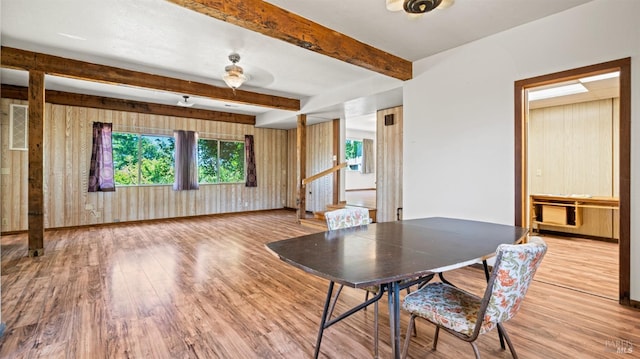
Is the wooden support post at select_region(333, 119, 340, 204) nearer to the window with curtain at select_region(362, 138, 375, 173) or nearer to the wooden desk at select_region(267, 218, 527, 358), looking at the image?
the window with curtain at select_region(362, 138, 375, 173)

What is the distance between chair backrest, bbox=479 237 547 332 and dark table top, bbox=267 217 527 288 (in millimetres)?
189

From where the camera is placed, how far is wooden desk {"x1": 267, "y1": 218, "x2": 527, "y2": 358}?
4.45 feet

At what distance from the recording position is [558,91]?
468cm

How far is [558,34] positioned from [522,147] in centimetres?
115

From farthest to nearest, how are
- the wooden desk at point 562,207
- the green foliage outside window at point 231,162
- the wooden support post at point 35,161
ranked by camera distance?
the green foliage outside window at point 231,162, the wooden desk at point 562,207, the wooden support post at point 35,161

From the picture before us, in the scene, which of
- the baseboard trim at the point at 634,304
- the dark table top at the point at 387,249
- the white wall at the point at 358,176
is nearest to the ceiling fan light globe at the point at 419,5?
the dark table top at the point at 387,249

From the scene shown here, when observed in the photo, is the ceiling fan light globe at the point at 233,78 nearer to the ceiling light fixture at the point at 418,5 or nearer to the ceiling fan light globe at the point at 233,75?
the ceiling fan light globe at the point at 233,75

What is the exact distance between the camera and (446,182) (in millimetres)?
3883

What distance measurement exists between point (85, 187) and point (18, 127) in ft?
4.95

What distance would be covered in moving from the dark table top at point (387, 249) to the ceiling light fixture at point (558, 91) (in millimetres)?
3453

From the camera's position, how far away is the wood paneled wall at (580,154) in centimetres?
490

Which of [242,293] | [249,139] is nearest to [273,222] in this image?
[249,139]

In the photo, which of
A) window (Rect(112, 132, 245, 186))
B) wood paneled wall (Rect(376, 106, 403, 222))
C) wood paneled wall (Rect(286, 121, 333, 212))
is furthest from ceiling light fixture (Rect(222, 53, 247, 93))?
window (Rect(112, 132, 245, 186))

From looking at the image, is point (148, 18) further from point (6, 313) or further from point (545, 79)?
point (545, 79)
